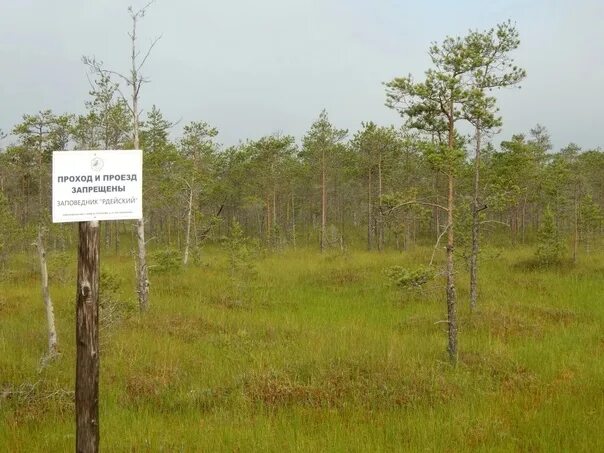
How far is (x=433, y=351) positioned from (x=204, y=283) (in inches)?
439

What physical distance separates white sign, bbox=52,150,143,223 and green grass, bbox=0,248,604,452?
3.05m

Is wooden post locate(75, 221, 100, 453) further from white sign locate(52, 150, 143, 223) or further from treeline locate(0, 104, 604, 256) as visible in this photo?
treeline locate(0, 104, 604, 256)

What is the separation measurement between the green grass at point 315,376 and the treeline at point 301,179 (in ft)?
12.8

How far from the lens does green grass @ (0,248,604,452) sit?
592 cm

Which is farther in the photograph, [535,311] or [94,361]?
[535,311]

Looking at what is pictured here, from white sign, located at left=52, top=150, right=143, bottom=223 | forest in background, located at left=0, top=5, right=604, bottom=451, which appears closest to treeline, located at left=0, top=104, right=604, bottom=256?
forest in background, located at left=0, top=5, right=604, bottom=451

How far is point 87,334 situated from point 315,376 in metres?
4.86

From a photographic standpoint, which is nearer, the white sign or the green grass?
the white sign

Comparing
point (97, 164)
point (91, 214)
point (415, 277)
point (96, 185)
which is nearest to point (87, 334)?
point (91, 214)

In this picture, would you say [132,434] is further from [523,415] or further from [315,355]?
[523,415]

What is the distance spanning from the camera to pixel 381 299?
16.9 meters

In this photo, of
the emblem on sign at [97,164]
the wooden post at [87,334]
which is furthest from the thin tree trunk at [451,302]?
the emblem on sign at [97,164]

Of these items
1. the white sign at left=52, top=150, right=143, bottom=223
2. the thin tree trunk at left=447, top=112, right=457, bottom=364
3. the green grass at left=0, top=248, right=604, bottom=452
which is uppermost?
the white sign at left=52, top=150, right=143, bottom=223

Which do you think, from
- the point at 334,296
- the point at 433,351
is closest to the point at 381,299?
the point at 334,296
